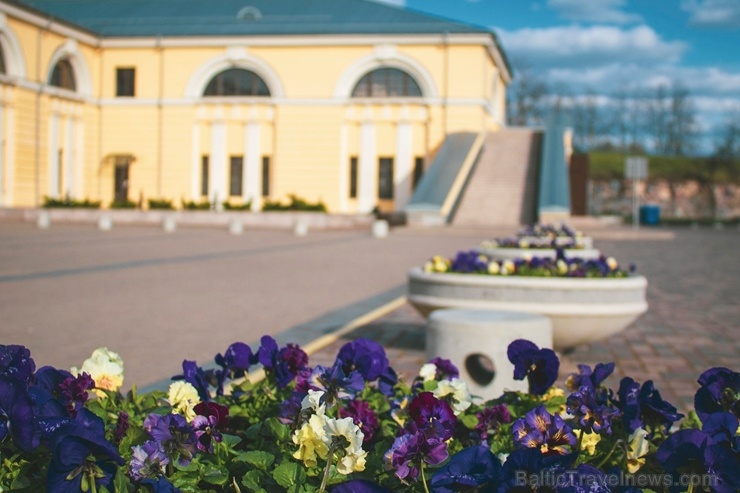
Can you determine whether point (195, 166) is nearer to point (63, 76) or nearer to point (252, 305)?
point (63, 76)

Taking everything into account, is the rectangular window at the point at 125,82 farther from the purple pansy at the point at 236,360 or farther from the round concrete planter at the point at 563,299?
the purple pansy at the point at 236,360

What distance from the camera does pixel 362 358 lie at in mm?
2551

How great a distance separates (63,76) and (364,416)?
1656 inches

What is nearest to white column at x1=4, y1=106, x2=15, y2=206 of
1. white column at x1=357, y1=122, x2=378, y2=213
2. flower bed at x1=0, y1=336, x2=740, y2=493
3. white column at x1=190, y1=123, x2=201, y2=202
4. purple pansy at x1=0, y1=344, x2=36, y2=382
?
white column at x1=190, y1=123, x2=201, y2=202

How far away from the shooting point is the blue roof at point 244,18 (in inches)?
1609

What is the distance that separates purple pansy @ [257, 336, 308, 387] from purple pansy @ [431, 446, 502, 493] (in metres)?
1.11

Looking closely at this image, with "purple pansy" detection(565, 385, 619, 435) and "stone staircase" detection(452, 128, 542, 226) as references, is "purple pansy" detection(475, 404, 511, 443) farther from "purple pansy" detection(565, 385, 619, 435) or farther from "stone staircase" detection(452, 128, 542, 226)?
"stone staircase" detection(452, 128, 542, 226)

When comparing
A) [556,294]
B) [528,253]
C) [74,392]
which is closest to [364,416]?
[74,392]

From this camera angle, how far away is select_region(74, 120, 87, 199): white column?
41.8 metres

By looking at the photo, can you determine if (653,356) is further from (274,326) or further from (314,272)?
(314,272)

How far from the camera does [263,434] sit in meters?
2.43

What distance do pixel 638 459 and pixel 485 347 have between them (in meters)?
2.71

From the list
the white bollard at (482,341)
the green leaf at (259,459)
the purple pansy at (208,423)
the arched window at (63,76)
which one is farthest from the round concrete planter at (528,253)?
the arched window at (63,76)

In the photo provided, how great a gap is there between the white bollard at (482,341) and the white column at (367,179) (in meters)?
36.7
